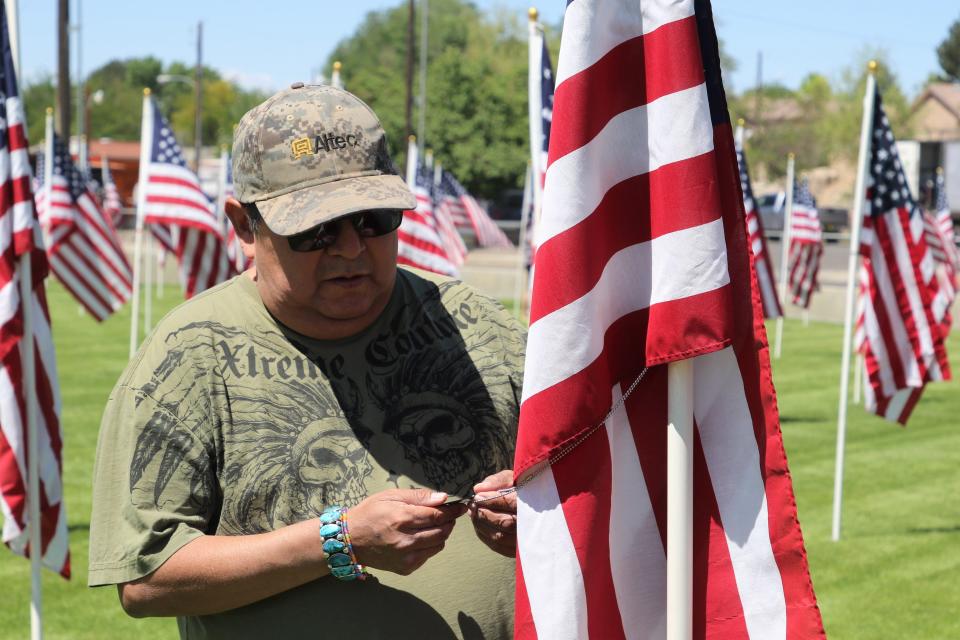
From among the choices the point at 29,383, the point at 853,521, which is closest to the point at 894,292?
the point at 853,521

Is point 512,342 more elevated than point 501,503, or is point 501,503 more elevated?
point 512,342

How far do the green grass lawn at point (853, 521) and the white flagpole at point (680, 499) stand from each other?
18.0 feet

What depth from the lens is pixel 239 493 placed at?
2807 millimetres

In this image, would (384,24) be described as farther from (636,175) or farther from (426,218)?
(636,175)

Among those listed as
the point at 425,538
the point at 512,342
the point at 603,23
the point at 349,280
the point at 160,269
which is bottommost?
the point at 160,269

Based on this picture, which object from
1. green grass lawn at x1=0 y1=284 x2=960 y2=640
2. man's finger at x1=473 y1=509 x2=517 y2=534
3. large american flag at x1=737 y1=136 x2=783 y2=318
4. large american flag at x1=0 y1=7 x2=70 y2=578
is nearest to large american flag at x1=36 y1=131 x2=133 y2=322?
green grass lawn at x1=0 y1=284 x2=960 y2=640

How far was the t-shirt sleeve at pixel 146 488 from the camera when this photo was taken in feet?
8.89

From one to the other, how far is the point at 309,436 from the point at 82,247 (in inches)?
637

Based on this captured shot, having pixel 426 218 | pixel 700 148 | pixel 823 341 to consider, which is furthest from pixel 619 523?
pixel 823 341

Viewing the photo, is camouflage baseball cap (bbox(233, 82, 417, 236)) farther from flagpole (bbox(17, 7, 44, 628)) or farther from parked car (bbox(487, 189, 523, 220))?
parked car (bbox(487, 189, 523, 220))

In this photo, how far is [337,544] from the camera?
2.68m

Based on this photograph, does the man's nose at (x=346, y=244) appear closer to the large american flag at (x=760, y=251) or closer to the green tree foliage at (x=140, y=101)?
the large american flag at (x=760, y=251)

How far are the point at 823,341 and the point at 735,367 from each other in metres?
23.6

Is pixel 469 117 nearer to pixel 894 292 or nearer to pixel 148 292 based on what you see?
pixel 148 292
